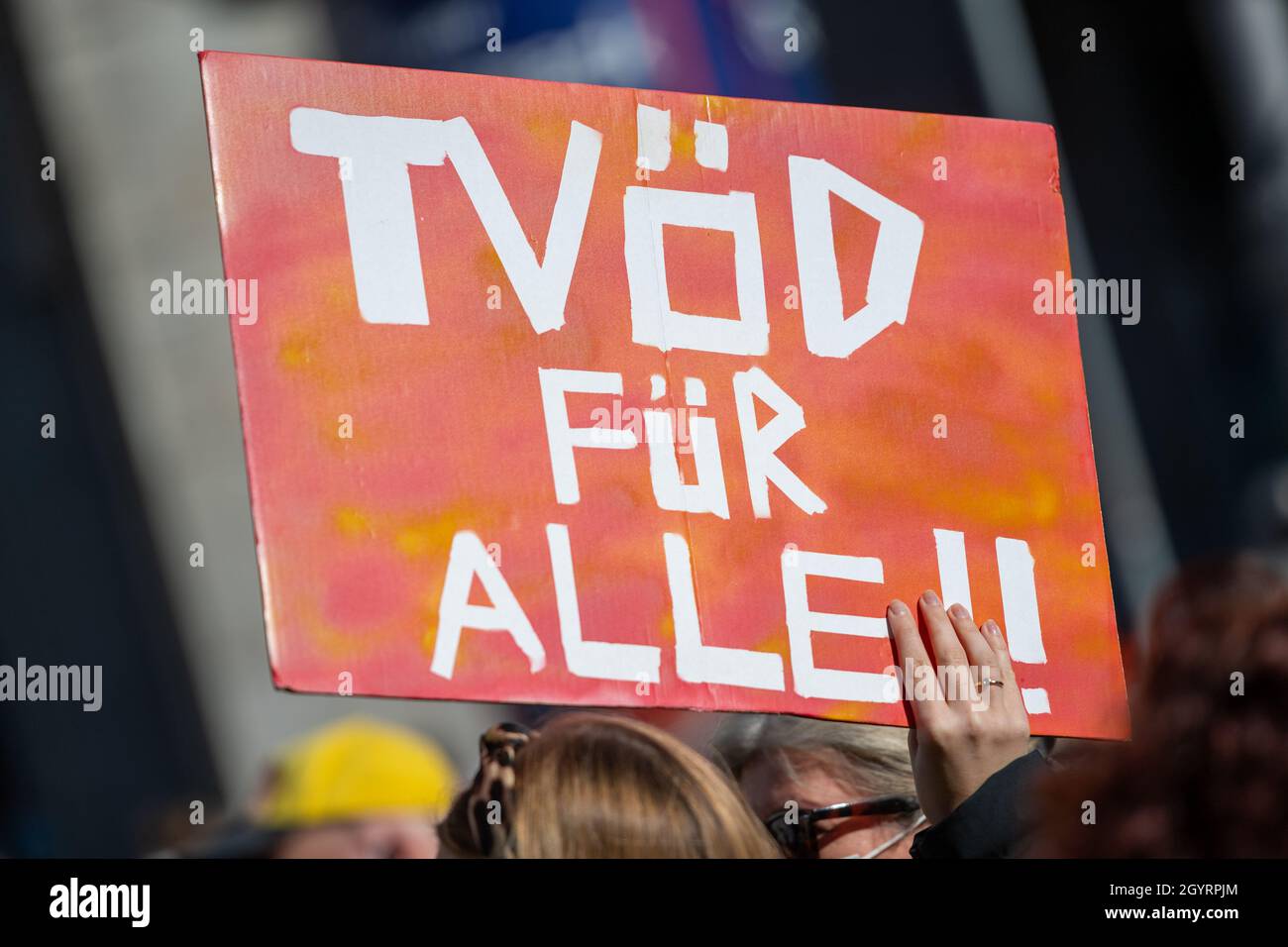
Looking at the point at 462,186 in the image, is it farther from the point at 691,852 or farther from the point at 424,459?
the point at 691,852

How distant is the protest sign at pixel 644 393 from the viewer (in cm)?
217

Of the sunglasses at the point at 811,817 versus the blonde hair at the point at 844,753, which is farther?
the blonde hair at the point at 844,753

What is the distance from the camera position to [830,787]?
110 inches

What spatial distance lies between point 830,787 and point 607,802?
684 millimetres

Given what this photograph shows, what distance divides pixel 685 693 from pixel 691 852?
22cm

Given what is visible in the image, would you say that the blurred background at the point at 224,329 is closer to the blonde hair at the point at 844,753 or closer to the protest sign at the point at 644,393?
the blonde hair at the point at 844,753

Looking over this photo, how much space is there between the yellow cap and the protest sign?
1.16 m

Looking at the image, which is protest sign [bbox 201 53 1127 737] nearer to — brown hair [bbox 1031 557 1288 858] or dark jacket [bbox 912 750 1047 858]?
dark jacket [bbox 912 750 1047 858]

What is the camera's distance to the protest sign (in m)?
2.17

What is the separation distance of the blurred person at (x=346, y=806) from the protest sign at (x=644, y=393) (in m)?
1.04
